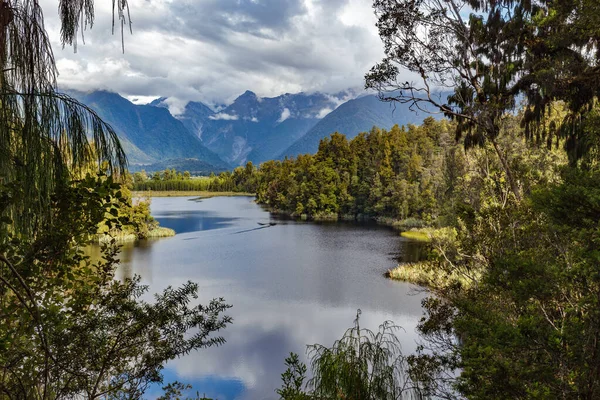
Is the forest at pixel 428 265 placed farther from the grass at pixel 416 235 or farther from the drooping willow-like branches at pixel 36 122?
the grass at pixel 416 235

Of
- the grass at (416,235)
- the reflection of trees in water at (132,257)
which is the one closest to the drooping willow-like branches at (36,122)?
the reflection of trees in water at (132,257)

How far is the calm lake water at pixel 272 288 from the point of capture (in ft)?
35.2

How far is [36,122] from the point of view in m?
1.87

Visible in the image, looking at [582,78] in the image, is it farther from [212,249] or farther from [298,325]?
[212,249]

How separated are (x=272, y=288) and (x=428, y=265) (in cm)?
1057

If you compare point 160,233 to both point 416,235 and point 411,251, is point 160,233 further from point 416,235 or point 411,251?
point 416,235

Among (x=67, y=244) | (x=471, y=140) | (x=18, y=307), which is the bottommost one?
(x=18, y=307)

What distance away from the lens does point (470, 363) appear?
10.6 ft

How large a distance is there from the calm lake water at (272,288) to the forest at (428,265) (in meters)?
4.30

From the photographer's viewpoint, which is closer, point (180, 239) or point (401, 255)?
point (401, 255)

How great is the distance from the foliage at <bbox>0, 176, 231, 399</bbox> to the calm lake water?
21.1 feet

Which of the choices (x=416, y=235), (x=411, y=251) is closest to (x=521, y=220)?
(x=411, y=251)

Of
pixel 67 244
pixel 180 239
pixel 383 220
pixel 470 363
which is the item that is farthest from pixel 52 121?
pixel 383 220

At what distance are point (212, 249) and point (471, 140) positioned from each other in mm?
20025
